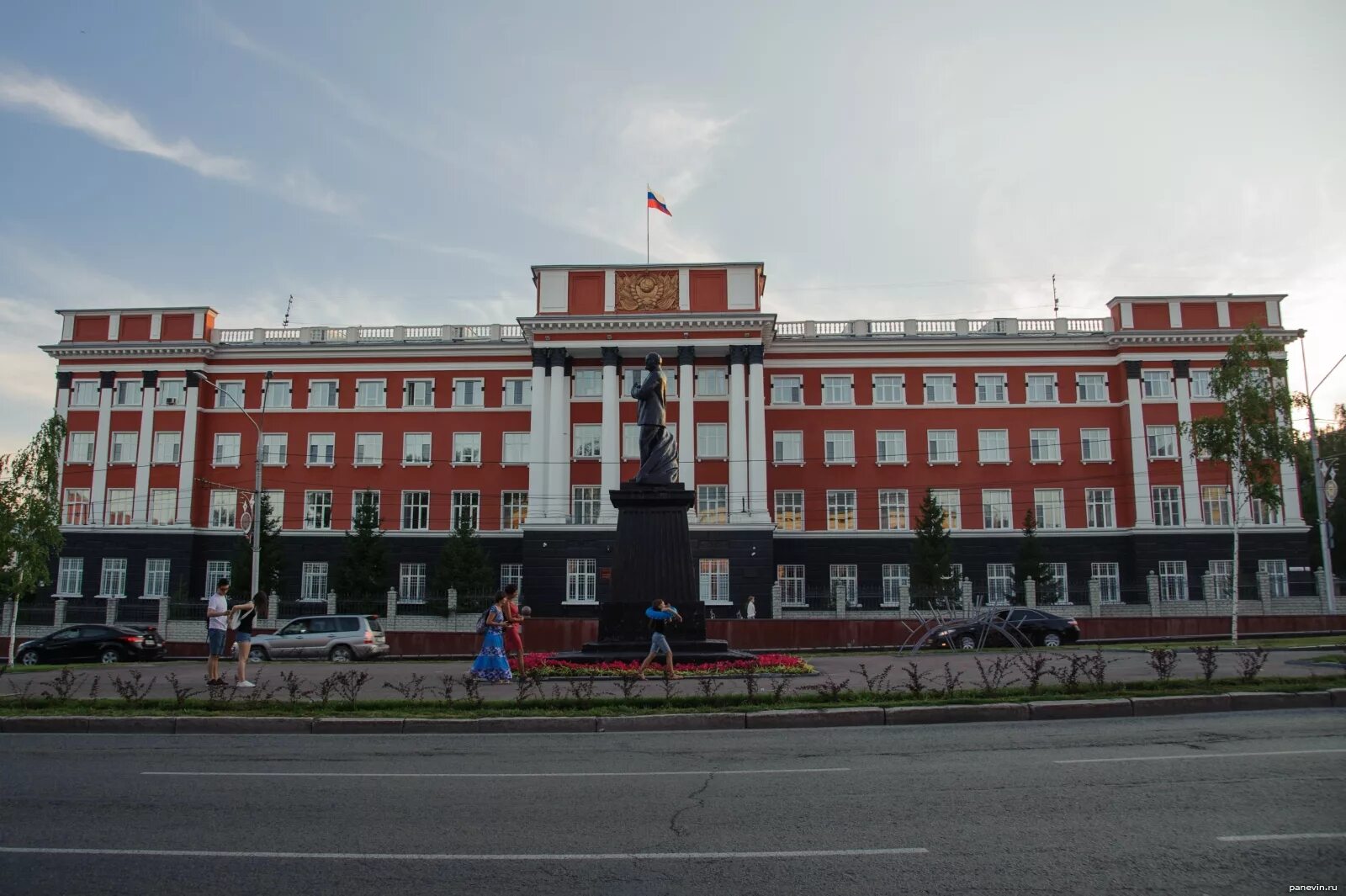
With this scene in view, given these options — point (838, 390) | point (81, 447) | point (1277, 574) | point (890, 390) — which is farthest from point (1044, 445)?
point (81, 447)

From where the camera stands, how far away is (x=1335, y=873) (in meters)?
5.92

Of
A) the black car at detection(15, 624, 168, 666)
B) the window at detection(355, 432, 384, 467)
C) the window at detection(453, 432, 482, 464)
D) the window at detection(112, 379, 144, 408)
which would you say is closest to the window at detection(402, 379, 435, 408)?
the window at detection(355, 432, 384, 467)

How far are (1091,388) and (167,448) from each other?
48350mm

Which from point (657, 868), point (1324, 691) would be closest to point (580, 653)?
point (1324, 691)

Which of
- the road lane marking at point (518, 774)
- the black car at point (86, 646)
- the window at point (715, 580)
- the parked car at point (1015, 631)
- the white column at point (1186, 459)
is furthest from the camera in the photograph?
the white column at point (1186, 459)

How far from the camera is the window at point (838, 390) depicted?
53312 millimetres

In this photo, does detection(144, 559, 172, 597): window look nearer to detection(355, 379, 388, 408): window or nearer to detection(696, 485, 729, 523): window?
detection(355, 379, 388, 408): window

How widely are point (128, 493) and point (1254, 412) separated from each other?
5105 centimetres

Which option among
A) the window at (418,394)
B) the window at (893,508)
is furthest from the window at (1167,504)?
the window at (418,394)

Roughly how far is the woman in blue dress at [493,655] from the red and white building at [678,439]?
29939 millimetres

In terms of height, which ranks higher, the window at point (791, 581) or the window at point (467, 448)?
the window at point (467, 448)

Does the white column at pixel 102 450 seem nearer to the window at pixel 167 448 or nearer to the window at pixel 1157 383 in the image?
the window at pixel 167 448

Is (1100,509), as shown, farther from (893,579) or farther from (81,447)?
(81,447)

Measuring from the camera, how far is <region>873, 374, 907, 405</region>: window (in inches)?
2095
